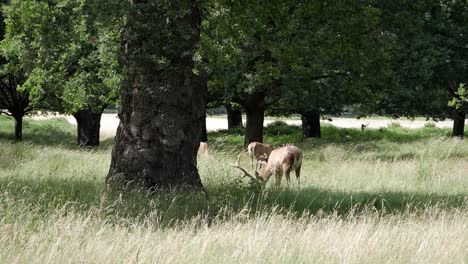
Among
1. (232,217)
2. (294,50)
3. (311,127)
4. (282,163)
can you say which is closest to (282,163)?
(282,163)

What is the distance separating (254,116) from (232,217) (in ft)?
50.8

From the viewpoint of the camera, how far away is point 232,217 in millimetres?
6961

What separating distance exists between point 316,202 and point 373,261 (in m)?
4.00

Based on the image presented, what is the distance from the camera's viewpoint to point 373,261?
17.4 ft

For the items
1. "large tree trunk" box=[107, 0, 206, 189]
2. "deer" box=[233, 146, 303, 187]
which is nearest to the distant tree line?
"large tree trunk" box=[107, 0, 206, 189]

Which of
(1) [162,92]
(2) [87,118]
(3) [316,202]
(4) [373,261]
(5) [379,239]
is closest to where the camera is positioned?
(4) [373,261]

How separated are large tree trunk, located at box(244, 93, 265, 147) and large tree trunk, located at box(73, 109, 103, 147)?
7735 mm

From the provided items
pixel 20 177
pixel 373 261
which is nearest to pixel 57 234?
pixel 373 261

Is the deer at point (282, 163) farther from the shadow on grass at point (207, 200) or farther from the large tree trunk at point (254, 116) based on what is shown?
the large tree trunk at point (254, 116)

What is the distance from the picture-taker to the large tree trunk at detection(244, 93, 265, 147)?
22094 millimetres

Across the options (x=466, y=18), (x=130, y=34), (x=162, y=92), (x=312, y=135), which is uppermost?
(x=466, y=18)

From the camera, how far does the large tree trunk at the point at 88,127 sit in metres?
26.2

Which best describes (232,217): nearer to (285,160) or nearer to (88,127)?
(285,160)

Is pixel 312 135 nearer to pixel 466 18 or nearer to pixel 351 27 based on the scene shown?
pixel 466 18
